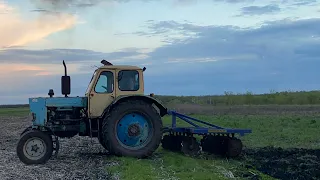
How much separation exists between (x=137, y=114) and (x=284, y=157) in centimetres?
465

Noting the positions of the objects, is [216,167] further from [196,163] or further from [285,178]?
[285,178]

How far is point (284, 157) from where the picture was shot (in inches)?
639

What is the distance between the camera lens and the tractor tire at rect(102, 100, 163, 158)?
597 inches

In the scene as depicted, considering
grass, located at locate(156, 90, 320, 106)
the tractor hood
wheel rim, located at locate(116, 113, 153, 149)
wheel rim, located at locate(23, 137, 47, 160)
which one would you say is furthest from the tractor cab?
grass, located at locate(156, 90, 320, 106)

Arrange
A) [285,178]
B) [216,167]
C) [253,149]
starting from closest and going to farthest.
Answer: [285,178], [216,167], [253,149]

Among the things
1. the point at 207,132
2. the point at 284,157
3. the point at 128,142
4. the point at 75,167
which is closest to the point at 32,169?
the point at 75,167

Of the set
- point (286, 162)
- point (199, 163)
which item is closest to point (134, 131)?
point (199, 163)

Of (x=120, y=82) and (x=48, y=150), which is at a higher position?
(x=120, y=82)

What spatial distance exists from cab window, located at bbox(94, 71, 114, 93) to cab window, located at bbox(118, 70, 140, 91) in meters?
0.26

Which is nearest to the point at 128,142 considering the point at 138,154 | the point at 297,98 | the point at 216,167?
the point at 138,154

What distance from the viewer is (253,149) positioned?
18484 mm

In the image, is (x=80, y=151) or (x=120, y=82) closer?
(x=120, y=82)

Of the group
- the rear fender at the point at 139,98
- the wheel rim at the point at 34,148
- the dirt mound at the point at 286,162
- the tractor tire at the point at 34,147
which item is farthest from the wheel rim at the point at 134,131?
the dirt mound at the point at 286,162

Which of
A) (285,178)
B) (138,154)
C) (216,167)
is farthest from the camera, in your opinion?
(138,154)
